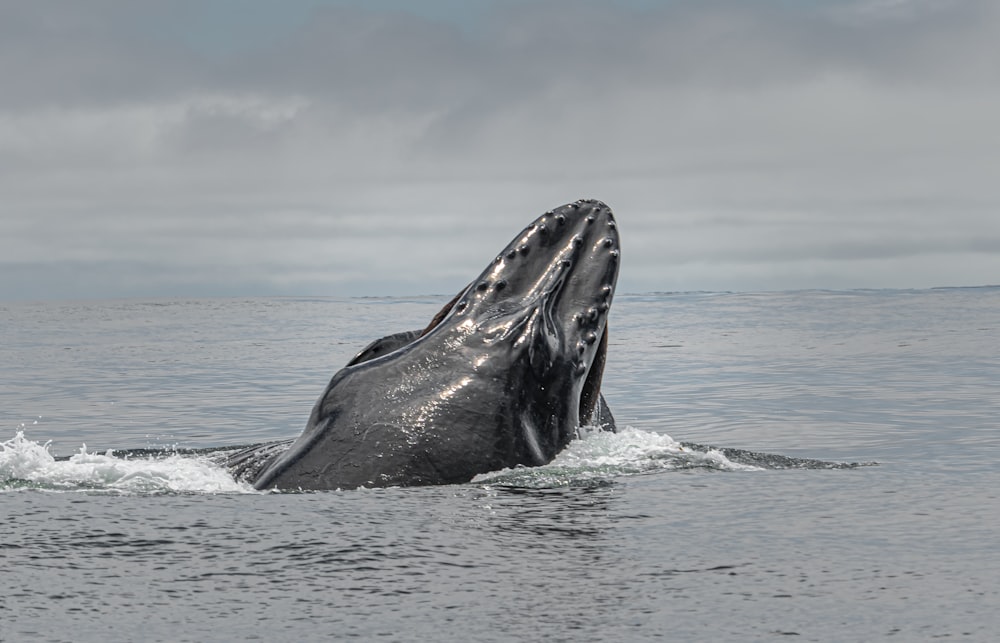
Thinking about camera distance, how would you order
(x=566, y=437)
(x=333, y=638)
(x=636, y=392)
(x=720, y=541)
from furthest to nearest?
(x=636, y=392)
(x=566, y=437)
(x=720, y=541)
(x=333, y=638)

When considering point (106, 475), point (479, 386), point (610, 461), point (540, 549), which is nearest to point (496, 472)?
point (479, 386)

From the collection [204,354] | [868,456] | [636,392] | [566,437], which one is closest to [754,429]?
[868,456]

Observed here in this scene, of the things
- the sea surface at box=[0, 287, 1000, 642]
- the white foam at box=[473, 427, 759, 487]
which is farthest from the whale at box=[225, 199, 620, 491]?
the sea surface at box=[0, 287, 1000, 642]

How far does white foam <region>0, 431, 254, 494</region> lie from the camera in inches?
305

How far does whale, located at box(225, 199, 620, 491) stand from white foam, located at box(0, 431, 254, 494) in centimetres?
26

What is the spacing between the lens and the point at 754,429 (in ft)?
46.6

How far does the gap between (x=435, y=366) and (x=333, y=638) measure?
3.18 m

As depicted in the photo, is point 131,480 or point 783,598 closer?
point 783,598

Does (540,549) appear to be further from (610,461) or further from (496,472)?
(610,461)

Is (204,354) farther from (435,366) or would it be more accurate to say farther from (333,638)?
(333,638)

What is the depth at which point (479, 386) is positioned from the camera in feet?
24.2

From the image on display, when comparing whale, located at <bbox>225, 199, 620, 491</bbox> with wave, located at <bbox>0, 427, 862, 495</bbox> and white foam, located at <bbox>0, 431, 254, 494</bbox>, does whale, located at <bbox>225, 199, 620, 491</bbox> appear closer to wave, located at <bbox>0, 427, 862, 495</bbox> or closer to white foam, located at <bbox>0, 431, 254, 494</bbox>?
wave, located at <bbox>0, 427, 862, 495</bbox>

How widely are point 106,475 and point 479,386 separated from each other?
2407 millimetres

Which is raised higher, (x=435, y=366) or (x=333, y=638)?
(x=435, y=366)
